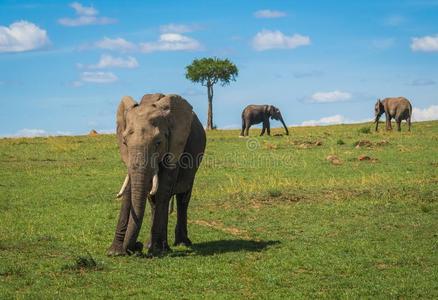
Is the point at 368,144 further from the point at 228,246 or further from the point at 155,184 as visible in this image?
the point at 155,184

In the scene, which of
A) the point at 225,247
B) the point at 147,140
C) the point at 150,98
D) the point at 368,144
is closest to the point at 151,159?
the point at 147,140

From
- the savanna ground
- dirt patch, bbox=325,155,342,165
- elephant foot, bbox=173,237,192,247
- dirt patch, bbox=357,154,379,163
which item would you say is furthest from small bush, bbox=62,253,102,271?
dirt patch, bbox=357,154,379,163

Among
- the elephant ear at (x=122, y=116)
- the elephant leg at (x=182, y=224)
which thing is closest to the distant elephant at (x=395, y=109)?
the elephant leg at (x=182, y=224)

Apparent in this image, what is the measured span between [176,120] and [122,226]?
2413 millimetres

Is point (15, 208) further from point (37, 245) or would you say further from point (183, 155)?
point (183, 155)

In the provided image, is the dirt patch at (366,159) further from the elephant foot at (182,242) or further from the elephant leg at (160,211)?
the elephant leg at (160,211)

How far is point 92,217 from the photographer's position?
1950cm

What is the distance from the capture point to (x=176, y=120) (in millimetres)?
14641

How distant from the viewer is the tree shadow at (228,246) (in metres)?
14.9

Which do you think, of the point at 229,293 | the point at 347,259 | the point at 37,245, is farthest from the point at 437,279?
the point at 37,245

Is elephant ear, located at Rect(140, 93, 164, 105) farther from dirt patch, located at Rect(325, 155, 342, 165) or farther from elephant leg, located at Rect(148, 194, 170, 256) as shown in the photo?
dirt patch, located at Rect(325, 155, 342, 165)

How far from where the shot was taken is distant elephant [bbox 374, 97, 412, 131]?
52.6m

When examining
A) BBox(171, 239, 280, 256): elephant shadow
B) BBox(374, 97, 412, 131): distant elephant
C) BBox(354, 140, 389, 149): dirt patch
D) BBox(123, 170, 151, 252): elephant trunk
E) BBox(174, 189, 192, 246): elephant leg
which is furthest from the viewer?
BBox(374, 97, 412, 131): distant elephant

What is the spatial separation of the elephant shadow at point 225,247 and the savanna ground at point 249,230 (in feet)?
0.13
